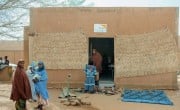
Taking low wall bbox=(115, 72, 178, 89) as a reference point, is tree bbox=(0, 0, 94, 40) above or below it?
above

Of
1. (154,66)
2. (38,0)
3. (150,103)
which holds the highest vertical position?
(38,0)

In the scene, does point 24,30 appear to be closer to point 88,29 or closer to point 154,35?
point 88,29

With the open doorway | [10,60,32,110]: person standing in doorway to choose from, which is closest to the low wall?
the open doorway

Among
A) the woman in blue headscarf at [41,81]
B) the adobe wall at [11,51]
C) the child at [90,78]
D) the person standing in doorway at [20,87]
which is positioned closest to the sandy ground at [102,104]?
the woman in blue headscarf at [41,81]

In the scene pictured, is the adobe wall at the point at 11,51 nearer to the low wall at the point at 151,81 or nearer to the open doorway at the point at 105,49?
the open doorway at the point at 105,49

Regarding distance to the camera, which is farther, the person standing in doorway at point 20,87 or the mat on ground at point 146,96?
the mat on ground at point 146,96

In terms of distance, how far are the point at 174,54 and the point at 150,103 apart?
4.85 meters

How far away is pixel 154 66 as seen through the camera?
62.1ft

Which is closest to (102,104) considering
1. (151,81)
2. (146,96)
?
(146,96)

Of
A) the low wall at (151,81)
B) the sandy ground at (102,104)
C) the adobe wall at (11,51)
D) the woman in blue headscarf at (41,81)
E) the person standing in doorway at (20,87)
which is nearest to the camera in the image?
the person standing in doorway at (20,87)

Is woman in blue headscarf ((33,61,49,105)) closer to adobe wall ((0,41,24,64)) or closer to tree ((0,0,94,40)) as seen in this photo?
tree ((0,0,94,40))

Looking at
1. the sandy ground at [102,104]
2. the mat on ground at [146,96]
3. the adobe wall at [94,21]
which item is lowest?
the sandy ground at [102,104]

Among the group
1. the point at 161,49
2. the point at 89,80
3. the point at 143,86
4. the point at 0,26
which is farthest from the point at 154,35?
the point at 0,26

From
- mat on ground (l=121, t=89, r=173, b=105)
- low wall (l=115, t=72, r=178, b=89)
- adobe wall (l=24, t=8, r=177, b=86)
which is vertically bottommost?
mat on ground (l=121, t=89, r=173, b=105)
